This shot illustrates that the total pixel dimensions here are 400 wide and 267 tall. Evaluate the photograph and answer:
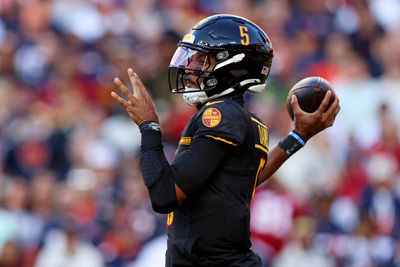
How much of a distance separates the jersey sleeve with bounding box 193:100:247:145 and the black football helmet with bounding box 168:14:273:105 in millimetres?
208

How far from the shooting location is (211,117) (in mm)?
3627

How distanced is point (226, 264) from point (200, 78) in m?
1.00

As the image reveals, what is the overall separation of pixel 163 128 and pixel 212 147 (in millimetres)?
5974

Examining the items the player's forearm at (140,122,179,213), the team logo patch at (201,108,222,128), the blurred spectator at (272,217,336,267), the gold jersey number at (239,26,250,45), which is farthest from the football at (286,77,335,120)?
the blurred spectator at (272,217,336,267)

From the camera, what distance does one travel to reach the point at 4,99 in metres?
10.2

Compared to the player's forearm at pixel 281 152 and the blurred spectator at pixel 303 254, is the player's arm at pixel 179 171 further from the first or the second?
the blurred spectator at pixel 303 254

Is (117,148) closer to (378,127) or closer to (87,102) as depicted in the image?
(87,102)

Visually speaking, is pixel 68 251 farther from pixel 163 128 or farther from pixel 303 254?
pixel 303 254

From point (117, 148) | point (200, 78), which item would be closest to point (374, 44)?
point (117, 148)

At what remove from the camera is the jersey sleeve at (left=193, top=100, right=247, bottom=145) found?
3.58 metres

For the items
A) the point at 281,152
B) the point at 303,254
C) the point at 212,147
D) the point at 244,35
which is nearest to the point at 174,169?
the point at 212,147

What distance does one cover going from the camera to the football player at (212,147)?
357 cm

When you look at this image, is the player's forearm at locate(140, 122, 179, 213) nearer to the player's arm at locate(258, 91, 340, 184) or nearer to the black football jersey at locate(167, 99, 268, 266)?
the black football jersey at locate(167, 99, 268, 266)

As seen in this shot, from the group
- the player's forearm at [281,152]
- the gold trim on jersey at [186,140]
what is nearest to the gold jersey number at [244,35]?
the gold trim on jersey at [186,140]
